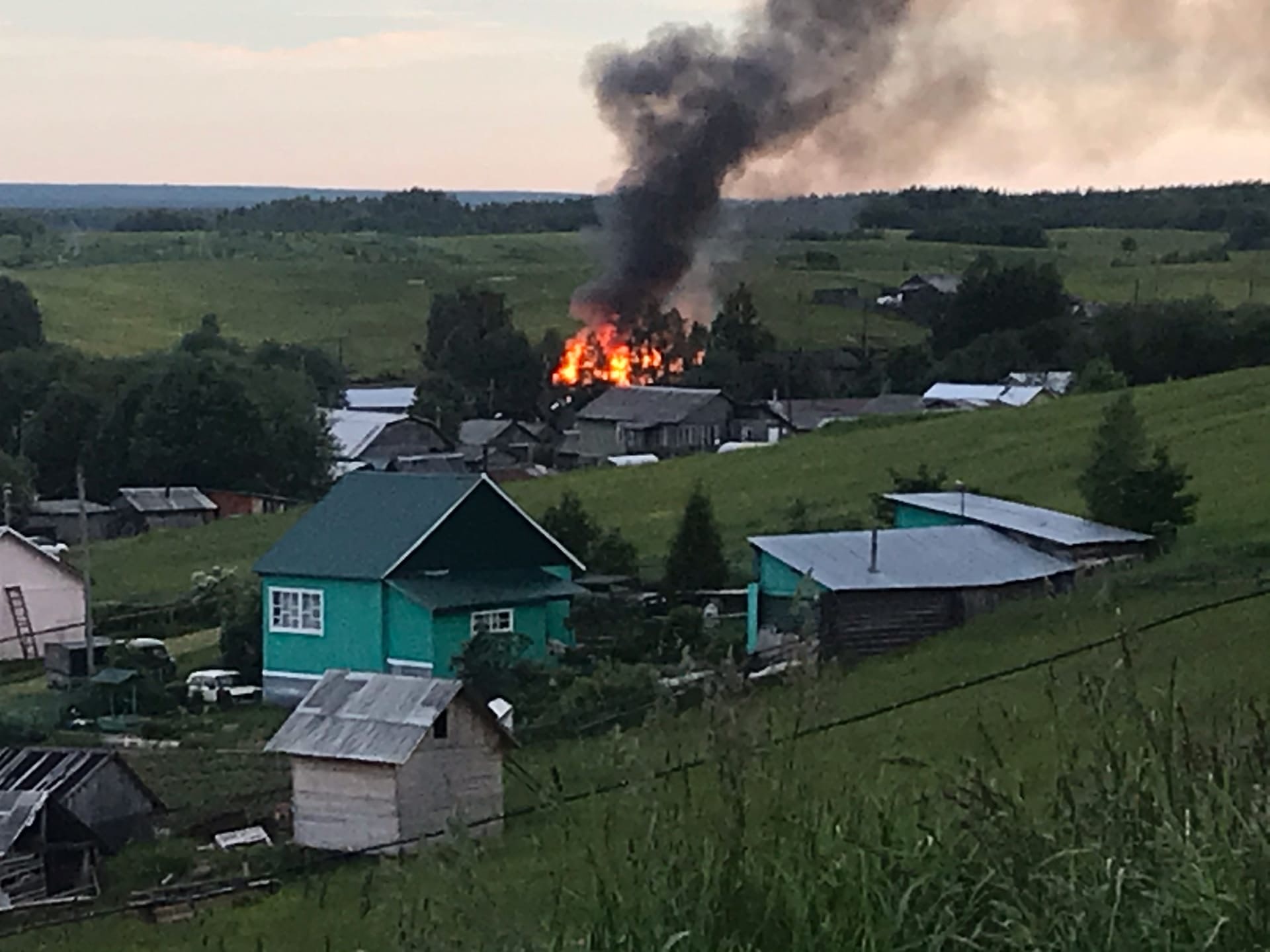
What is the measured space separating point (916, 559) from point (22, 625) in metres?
15.9

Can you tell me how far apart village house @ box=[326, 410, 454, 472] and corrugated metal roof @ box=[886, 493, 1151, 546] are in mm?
36002

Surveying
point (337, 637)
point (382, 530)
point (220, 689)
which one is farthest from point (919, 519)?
point (220, 689)

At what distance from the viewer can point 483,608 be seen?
96.3 ft

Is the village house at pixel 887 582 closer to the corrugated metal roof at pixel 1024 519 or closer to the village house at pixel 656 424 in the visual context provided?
the corrugated metal roof at pixel 1024 519

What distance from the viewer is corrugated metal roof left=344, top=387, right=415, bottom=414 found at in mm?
83500

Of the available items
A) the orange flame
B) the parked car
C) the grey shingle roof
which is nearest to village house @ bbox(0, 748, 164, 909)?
the grey shingle roof

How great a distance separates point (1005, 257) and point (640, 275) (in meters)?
47.7

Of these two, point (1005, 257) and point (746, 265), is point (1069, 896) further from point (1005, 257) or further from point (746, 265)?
point (1005, 257)

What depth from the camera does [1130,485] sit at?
31.8m

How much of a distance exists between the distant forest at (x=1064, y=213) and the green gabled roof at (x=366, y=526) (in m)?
103

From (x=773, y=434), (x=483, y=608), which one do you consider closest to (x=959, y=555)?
(x=483, y=608)

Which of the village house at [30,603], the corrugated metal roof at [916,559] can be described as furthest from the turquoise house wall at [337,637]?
the village house at [30,603]

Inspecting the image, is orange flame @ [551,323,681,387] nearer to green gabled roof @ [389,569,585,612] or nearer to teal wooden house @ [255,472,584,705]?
teal wooden house @ [255,472,584,705]

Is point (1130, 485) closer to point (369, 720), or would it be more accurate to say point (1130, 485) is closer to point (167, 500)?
point (369, 720)
